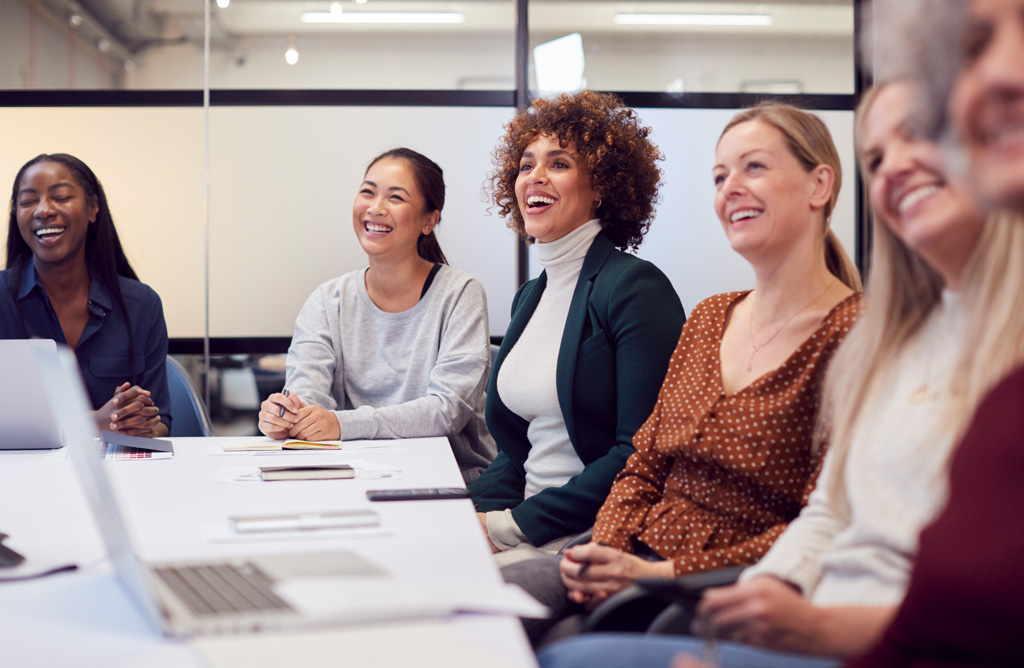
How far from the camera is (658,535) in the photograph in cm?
165

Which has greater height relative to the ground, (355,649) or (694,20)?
(694,20)

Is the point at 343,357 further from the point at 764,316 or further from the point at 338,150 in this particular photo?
the point at 764,316

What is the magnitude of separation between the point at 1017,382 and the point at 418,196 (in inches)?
91.3

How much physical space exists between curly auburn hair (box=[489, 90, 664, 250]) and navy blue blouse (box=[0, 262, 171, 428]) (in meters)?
1.49

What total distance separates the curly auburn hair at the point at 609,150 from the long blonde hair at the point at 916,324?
104cm

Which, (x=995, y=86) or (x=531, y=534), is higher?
(x=995, y=86)

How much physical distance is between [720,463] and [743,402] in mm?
125

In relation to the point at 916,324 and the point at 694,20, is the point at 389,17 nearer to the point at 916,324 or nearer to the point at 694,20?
the point at 694,20

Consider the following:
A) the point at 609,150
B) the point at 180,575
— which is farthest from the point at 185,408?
the point at 180,575

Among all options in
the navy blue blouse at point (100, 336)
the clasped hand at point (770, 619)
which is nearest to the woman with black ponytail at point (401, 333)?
the navy blue blouse at point (100, 336)

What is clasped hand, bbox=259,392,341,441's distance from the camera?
2.25 m

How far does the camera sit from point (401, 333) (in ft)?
9.02

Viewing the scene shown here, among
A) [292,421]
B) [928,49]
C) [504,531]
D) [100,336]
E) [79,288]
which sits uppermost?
[928,49]

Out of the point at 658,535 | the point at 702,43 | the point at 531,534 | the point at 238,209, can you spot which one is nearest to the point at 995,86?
the point at 658,535
